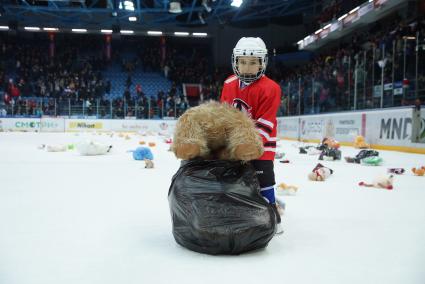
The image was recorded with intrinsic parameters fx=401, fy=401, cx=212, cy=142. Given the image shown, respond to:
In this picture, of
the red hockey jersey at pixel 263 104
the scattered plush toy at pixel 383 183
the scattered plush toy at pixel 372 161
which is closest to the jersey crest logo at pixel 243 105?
the red hockey jersey at pixel 263 104

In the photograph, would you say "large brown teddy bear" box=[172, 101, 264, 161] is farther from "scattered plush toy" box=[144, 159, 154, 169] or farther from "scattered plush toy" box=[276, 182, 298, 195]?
"scattered plush toy" box=[144, 159, 154, 169]

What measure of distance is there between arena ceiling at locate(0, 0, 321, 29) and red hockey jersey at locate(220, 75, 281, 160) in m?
20.7

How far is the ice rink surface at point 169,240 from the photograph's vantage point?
1615 mm

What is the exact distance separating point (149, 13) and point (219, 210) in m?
26.8

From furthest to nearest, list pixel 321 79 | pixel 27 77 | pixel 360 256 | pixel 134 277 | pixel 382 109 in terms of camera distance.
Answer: pixel 27 77
pixel 321 79
pixel 382 109
pixel 360 256
pixel 134 277

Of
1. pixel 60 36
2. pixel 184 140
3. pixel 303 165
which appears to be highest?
pixel 60 36

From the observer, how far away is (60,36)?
27.7 metres

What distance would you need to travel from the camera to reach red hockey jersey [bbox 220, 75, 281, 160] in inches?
90.0

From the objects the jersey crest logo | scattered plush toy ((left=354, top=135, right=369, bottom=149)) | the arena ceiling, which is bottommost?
→ scattered plush toy ((left=354, top=135, right=369, bottom=149))

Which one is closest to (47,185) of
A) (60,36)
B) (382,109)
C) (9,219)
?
(9,219)

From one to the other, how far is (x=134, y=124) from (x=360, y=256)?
18.9m

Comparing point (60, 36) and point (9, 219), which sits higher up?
point (60, 36)

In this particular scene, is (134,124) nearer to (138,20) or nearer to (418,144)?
(138,20)

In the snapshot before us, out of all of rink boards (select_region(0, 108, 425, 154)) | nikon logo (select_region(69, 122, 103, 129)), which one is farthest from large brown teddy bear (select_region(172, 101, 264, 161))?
nikon logo (select_region(69, 122, 103, 129))
